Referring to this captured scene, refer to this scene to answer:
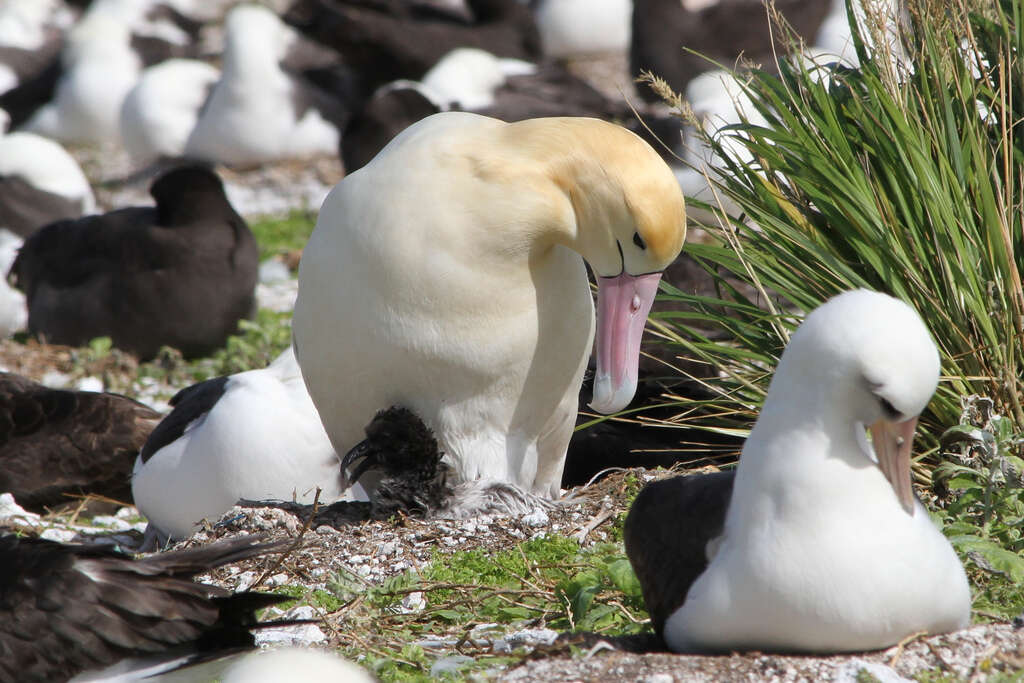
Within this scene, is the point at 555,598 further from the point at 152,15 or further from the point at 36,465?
the point at 152,15

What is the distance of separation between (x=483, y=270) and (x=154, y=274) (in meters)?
5.18

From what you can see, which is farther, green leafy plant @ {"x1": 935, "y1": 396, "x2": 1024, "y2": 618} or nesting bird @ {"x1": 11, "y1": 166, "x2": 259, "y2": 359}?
nesting bird @ {"x1": 11, "y1": 166, "x2": 259, "y2": 359}

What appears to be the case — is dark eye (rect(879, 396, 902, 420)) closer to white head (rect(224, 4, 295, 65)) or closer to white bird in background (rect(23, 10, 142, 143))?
white head (rect(224, 4, 295, 65))

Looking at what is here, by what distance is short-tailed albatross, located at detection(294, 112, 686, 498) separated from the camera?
4.47 meters

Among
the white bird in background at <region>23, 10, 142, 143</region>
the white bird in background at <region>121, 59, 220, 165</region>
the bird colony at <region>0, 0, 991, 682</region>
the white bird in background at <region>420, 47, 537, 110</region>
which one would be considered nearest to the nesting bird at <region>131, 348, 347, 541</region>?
the bird colony at <region>0, 0, 991, 682</region>

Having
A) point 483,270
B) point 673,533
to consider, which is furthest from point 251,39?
point 673,533

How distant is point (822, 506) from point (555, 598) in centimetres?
117

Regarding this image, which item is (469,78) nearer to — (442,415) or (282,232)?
(282,232)

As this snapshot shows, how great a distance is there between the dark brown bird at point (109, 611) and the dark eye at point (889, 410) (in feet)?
4.78

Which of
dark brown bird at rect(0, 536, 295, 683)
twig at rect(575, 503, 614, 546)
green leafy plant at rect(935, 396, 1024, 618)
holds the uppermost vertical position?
green leafy plant at rect(935, 396, 1024, 618)

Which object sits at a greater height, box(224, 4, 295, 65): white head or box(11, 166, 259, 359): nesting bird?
box(224, 4, 295, 65): white head

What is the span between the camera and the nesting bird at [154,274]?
30.1ft

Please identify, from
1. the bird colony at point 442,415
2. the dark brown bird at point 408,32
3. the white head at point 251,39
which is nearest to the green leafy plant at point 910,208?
the bird colony at point 442,415

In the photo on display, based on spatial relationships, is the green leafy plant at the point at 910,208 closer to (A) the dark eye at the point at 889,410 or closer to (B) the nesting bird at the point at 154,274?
(A) the dark eye at the point at 889,410
